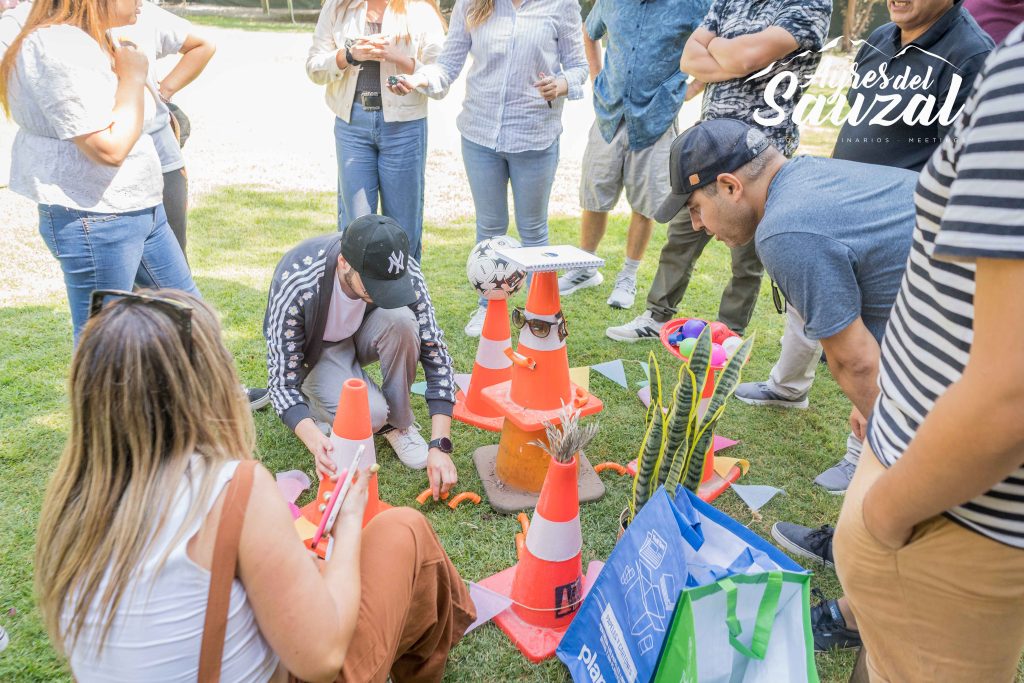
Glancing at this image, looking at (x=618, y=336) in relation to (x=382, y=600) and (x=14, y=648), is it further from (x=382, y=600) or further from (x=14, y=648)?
(x=14, y=648)

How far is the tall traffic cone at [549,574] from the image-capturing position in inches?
81.5

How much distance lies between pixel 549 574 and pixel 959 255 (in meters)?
1.56

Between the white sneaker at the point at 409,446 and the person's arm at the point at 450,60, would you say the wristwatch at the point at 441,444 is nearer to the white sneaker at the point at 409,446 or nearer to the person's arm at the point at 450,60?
the white sneaker at the point at 409,446

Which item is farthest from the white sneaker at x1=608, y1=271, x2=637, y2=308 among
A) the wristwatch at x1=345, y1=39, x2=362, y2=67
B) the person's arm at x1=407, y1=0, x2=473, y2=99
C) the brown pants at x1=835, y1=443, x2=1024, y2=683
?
the brown pants at x1=835, y1=443, x2=1024, y2=683

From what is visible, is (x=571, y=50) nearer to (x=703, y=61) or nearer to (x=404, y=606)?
(x=703, y=61)

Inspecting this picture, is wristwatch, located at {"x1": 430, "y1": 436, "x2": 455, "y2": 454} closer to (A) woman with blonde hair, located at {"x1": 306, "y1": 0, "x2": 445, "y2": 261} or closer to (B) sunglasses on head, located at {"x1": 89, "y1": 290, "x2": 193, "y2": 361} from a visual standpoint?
(B) sunglasses on head, located at {"x1": 89, "y1": 290, "x2": 193, "y2": 361}

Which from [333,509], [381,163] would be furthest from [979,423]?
[381,163]

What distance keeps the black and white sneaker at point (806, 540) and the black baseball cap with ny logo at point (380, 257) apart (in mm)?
1580

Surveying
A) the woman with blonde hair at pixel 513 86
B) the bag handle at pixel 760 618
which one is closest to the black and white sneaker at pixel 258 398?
the woman with blonde hair at pixel 513 86

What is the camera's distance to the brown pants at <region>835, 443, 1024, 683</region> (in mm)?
1062

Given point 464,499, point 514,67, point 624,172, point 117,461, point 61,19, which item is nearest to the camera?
point 117,461

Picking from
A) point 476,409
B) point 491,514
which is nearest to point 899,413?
point 491,514

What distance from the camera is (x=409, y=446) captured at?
2.93m

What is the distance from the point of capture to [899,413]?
44.6 inches
